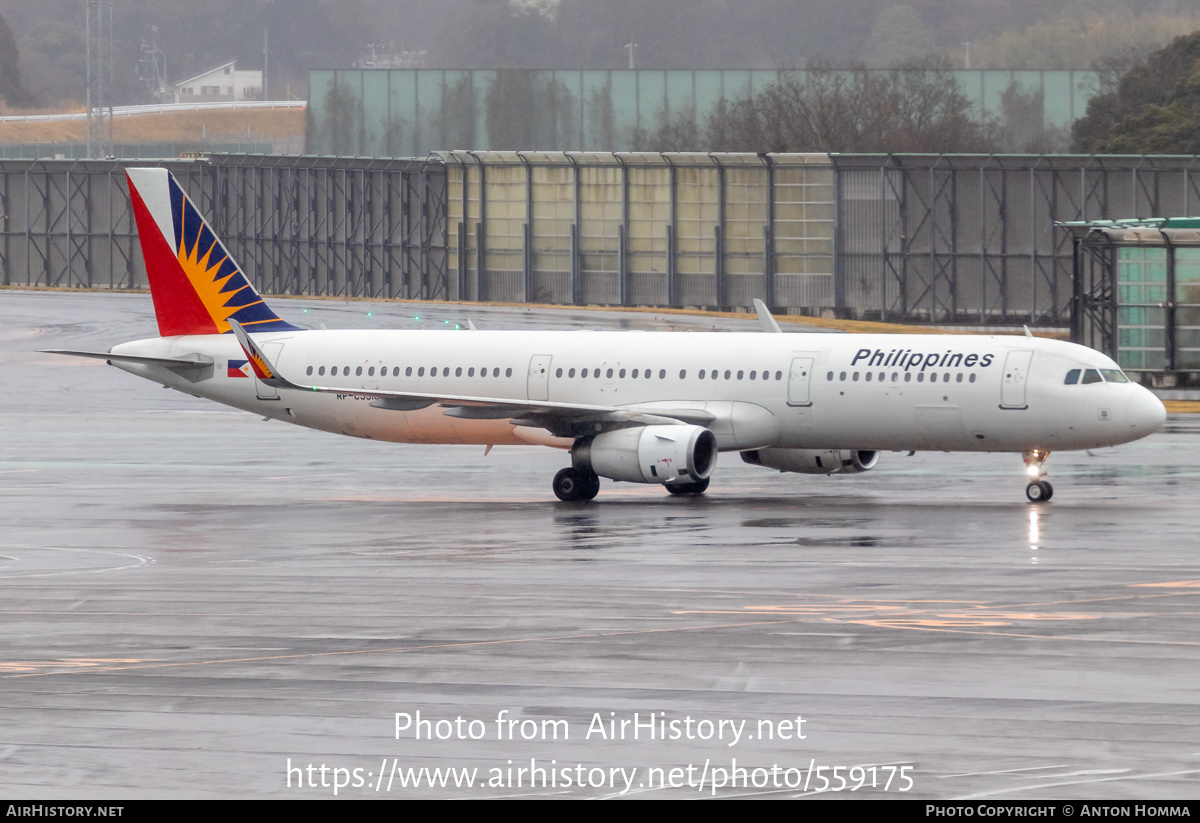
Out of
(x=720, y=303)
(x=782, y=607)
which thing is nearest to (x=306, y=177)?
(x=720, y=303)

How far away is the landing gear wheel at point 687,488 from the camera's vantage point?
41.3m

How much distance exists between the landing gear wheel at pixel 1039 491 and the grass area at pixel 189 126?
155 metres

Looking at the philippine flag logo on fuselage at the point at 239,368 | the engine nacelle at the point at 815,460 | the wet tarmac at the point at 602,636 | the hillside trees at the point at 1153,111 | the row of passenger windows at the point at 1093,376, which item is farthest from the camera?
the hillside trees at the point at 1153,111

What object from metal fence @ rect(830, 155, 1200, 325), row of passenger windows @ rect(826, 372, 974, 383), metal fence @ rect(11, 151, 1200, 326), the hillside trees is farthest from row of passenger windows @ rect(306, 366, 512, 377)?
the hillside trees

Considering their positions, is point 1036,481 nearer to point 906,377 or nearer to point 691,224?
point 906,377

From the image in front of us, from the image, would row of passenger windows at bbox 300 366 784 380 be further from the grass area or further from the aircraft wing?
the grass area

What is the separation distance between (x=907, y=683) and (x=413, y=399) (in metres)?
21.2

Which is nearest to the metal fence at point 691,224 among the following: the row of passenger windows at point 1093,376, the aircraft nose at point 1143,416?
the row of passenger windows at point 1093,376

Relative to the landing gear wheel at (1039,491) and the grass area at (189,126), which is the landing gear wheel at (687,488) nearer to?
the landing gear wheel at (1039,491)

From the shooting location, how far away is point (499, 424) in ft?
137

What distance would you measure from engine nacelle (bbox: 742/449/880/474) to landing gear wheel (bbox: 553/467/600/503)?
3701 mm

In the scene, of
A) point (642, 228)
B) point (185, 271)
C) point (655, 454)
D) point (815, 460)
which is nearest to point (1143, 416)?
point (815, 460)

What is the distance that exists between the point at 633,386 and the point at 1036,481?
9017 mm

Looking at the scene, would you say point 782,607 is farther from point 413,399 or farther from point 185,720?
point 413,399
